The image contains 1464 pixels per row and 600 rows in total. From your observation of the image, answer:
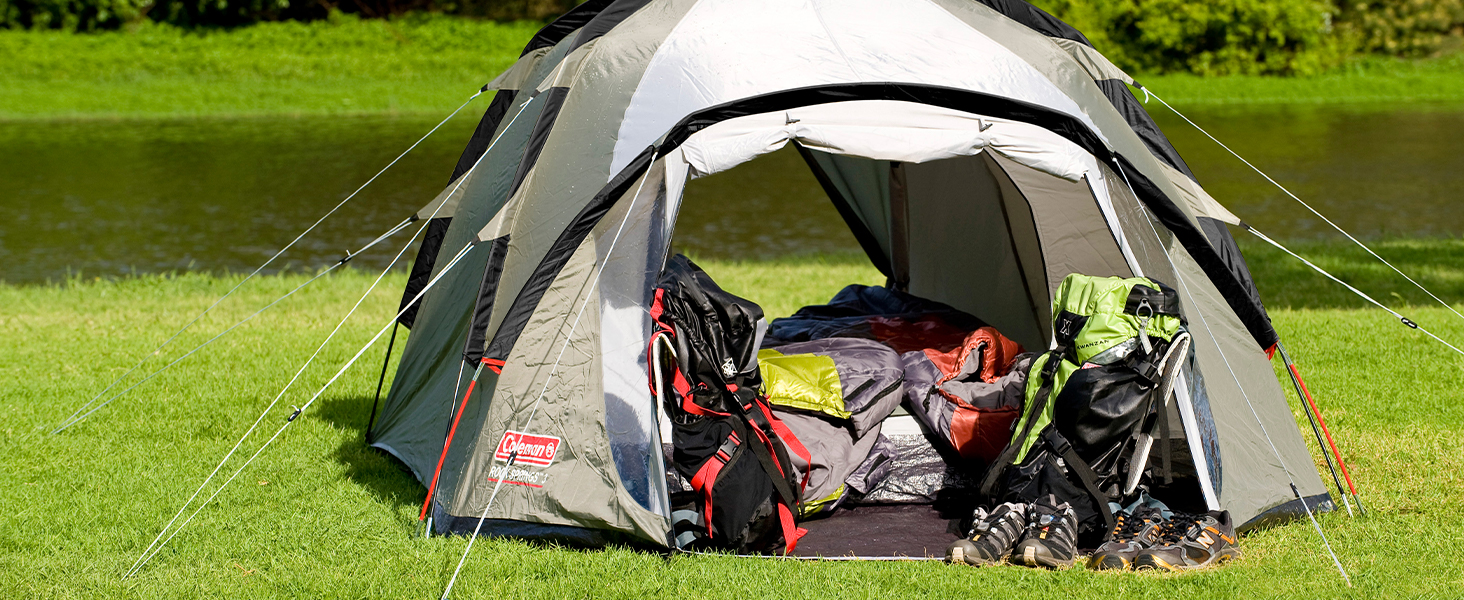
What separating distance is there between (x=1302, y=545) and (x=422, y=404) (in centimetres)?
353

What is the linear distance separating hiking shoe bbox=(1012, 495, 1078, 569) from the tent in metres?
0.57

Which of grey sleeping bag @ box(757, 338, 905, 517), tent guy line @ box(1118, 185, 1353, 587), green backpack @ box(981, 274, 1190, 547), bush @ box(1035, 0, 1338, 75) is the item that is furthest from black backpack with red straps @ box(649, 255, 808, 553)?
bush @ box(1035, 0, 1338, 75)

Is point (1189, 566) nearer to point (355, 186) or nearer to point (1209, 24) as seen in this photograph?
point (355, 186)

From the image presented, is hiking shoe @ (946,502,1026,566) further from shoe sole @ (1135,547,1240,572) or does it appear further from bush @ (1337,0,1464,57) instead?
bush @ (1337,0,1464,57)

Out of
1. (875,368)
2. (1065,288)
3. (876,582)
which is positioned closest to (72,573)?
(876,582)

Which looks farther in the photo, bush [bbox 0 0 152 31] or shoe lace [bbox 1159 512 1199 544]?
bush [bbox 0 0 152 31]

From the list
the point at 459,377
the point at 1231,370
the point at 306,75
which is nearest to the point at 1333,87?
the point at 306,75

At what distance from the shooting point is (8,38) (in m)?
25.7

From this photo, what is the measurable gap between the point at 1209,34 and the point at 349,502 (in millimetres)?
25633

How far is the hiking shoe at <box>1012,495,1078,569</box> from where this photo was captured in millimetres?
3879

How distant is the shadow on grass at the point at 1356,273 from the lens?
324 inches

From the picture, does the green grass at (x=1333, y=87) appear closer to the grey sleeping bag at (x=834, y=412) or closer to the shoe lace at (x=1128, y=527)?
the grey sleeping bag at (x=834, y=412)

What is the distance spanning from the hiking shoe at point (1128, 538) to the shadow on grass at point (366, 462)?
2604 mm

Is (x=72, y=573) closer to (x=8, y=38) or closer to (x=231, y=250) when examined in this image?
(x=231, y=250)
